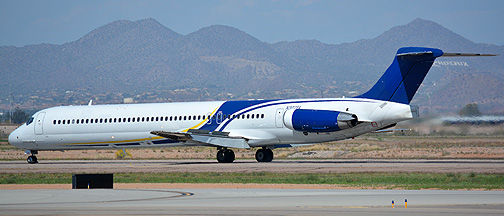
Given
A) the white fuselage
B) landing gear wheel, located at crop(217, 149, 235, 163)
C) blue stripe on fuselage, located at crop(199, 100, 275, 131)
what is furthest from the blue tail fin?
landing gear wheel, located at crop(217, 149, 235, 163)

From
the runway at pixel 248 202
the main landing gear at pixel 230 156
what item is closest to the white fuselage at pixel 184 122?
the main landing gear at pixel 230 156

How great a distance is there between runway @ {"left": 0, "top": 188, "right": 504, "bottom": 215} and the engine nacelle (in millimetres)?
13586

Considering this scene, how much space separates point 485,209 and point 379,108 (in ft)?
62.5

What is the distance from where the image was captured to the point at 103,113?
42719mm

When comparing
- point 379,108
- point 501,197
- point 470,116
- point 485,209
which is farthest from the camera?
point 470,116

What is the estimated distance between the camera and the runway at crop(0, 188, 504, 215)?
17.0 m

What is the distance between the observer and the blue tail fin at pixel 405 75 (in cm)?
3528

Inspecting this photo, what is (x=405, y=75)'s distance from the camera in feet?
117

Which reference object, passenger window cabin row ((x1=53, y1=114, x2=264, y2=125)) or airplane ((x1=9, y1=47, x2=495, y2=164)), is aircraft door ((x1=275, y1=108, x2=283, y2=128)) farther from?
passenger window cabin row ((x1=53, y1=114, x2=264, y2=125))

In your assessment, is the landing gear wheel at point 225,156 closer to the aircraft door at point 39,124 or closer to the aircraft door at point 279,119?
the aircraft door at point 279,119

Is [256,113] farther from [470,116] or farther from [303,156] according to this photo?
[470,116]

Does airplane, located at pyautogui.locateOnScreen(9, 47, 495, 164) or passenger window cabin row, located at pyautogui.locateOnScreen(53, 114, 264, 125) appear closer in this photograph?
airplane, located at pyautogui.locateOnScreen(9, 47, 495, 164)

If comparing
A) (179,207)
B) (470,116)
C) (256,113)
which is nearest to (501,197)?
(179,207)

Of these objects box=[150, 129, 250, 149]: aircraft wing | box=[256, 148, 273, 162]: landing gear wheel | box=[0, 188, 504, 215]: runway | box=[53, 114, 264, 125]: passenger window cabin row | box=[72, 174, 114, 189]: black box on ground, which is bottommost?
box=[0, 188, 504, 215]: runway
